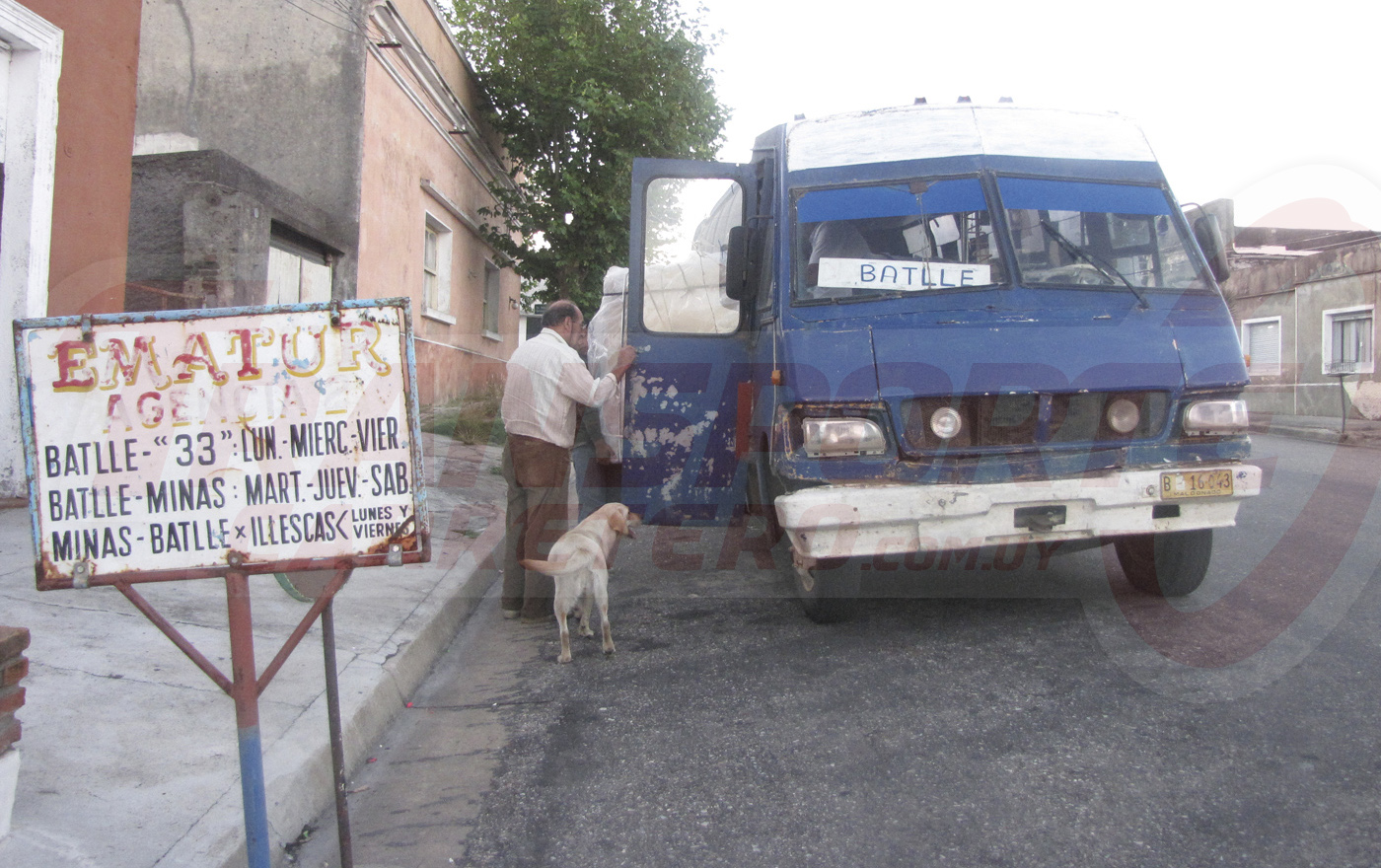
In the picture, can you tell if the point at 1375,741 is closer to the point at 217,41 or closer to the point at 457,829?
the point at 457,829

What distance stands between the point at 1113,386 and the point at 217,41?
10562 millimetres

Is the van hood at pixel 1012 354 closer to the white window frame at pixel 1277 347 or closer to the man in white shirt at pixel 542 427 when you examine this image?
the man in white shirt at pixel 542 427

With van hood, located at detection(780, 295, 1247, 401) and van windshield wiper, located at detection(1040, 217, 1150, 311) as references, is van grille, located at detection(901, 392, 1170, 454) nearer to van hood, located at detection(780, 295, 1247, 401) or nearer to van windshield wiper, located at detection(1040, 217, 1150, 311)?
van hood, located at detection(780, 295, 1247, 401)

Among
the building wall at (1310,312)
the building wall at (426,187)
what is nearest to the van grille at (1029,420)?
the building wall at (426,187)

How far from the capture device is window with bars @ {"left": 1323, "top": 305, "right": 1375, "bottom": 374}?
2022 cm

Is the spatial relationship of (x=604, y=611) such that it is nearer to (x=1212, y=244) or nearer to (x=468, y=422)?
(x=1212, y=244)

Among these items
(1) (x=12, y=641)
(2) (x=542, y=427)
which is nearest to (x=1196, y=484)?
(2) (x=542, y=427)

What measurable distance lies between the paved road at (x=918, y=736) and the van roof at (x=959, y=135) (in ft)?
7.35

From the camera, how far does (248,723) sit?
2.23 m

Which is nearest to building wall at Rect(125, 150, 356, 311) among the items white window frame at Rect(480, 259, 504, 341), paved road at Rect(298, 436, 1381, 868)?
paved road at Rect(298, 436, 1381, 868)

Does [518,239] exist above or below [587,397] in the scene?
above

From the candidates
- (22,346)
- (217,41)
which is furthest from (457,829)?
(217,41)

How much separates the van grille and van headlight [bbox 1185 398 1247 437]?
0.12m

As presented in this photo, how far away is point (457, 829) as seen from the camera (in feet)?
8.95
